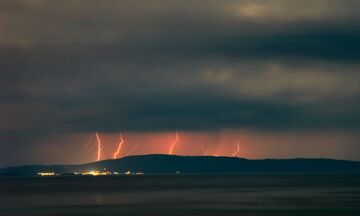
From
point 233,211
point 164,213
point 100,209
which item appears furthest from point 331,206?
point 100,209

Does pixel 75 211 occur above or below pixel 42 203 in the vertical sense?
below

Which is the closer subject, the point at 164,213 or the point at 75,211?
the point at 164,213

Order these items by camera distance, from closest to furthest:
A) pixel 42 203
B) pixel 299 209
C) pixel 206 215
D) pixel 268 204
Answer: pixel 206 215 → pixel 299 209 → pixel 268 204 → pixel 42 203

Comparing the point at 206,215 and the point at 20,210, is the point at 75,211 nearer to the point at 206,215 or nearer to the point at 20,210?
the point at 20,210

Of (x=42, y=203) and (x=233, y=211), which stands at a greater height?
(x=42, y=203)

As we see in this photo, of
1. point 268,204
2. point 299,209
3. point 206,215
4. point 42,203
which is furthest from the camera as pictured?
point 42,203

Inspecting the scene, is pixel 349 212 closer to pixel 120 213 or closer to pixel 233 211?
pixel 233 211

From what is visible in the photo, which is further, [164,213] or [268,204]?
[268,204]

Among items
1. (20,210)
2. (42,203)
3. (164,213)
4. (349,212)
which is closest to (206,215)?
(164,213)
